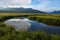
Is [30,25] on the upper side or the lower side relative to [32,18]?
lower

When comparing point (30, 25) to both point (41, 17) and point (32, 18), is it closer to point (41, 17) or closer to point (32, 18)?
point (32, 18)

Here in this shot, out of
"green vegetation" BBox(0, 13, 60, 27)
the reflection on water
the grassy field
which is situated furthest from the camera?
"green vegetation" BBox(0, 13, 60, 27)

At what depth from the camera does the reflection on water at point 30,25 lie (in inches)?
109

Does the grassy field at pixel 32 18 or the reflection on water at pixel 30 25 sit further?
the reflection on water at pixel 30 25

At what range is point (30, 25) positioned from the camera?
9.53ft

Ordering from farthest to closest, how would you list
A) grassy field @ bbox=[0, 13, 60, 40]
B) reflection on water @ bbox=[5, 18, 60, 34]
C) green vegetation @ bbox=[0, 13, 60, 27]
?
green vegetation @ bbox=[0, 13, 60, 27]
reflection on water @ bbox=[5, 18, 60, 34]
grassy field @ bbox=[0, 13, 60, 40]

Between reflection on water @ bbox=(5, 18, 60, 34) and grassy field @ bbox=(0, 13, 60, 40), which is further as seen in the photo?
reflection on water @ bbox=(5, 18, 60, 34)

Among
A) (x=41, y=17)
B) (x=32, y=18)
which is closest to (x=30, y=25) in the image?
(x=32, y=18)

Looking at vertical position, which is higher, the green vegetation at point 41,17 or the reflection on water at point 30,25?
the green vegetation at point 41,17

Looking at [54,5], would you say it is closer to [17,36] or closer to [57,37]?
[57,37]

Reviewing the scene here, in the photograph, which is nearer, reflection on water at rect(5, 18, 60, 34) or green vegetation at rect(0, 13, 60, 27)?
reflection on water at rect(5, 18, 60, 34)

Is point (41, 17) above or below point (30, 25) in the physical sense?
above

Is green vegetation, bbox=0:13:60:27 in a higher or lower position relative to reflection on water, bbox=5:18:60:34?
higher

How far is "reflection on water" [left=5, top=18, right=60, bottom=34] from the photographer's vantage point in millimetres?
2768
